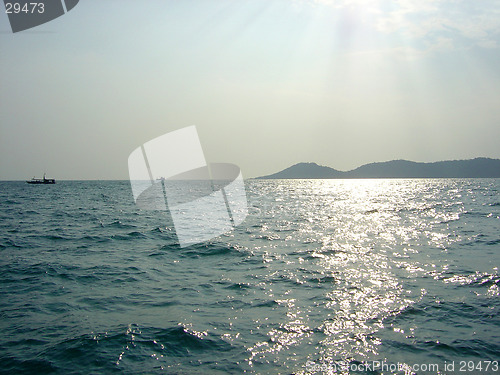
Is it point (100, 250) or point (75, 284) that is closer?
point (75, 284)

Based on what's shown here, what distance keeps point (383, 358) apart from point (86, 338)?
686cm

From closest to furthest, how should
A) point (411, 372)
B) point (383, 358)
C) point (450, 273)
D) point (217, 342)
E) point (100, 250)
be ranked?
point (411, 372) → point (383, 358) → point (217, 342) → point (450, 273) → point (100, 250)

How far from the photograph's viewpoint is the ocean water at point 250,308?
7.19 m

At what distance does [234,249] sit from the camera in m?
18.6

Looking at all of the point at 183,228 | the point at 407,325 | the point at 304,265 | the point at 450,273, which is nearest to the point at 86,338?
the point at 407,325

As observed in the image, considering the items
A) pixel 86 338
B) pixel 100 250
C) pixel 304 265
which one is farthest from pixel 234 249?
pixel 86 338

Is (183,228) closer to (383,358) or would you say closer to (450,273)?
(450,273)

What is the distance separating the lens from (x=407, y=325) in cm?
877

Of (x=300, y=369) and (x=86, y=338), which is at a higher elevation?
(x=86, y=338)

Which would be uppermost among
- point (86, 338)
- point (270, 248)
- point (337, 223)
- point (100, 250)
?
point (100, 250)

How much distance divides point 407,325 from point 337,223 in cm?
2205

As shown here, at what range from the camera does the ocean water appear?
719 cm

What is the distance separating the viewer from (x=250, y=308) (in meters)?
10.1

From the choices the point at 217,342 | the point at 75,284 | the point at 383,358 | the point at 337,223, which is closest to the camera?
the point at 383,358
